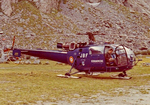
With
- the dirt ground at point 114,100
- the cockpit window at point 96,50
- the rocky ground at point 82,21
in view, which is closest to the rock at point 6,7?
the rocky ground at point 82,21

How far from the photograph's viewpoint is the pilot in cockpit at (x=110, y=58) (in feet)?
57.4

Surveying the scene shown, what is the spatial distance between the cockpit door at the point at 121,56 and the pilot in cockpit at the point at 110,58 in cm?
34

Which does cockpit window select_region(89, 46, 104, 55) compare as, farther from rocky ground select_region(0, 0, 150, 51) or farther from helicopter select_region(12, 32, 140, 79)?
rocky ground select_region(0, 0, 150, 51)

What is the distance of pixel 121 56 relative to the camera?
1742 centimetres

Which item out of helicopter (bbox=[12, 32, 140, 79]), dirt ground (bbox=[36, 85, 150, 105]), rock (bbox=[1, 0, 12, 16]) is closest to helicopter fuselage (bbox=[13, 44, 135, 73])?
helicopter (bbox=[12, 32, 140, 79])

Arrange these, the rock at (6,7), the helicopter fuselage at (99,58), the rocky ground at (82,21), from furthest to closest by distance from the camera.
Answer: the rock at (6,7)
the rocky ground at (82,21)
the helicopter fuselage at (99,58)

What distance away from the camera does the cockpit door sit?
1731 cm

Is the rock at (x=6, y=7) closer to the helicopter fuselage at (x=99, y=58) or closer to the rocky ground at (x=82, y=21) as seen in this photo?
the rocky ground at (x=82, y=21)

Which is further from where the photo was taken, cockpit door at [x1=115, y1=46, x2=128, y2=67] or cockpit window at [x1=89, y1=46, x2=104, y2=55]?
cockpit window at [x1=89, y1=46, x2=104, y2=55]

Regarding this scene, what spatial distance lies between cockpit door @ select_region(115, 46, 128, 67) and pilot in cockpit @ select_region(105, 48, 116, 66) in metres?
0.34

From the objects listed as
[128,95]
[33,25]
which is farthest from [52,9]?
[128,95]

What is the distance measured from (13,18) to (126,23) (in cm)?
3764

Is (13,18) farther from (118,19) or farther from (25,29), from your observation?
(118,19)

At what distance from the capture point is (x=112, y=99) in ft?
34.3
